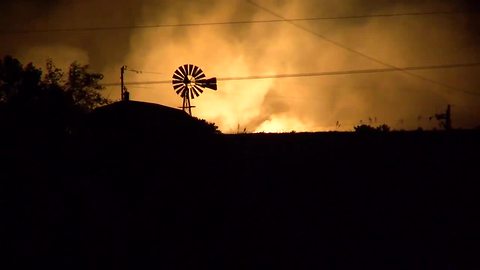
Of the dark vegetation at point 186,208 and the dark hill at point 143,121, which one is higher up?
the dark hill at point 143,121

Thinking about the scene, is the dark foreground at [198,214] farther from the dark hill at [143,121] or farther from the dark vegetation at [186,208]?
the dark hill at [143,121]

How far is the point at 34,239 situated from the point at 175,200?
11.6 feet

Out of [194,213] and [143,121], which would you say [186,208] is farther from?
[143,121]

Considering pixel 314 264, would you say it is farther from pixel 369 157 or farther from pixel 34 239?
pixel 369 157

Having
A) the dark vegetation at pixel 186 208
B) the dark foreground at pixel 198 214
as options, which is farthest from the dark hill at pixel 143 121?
the dark foreground at pixel 198 214

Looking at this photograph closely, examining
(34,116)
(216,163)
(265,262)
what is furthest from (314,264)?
(34,116)

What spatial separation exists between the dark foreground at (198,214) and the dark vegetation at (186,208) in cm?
3

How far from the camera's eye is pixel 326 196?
667 inches

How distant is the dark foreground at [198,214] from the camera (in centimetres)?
1236

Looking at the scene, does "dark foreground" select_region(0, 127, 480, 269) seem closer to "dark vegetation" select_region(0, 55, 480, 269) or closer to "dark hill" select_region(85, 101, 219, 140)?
"dark vegetation" select_region(0, 55, 480, 269)

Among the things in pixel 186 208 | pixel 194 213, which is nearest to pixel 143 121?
pixel 186 208

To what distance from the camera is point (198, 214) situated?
13695 mm

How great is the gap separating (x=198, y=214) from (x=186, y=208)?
1.17 feet

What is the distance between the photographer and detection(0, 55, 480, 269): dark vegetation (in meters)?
12.4
